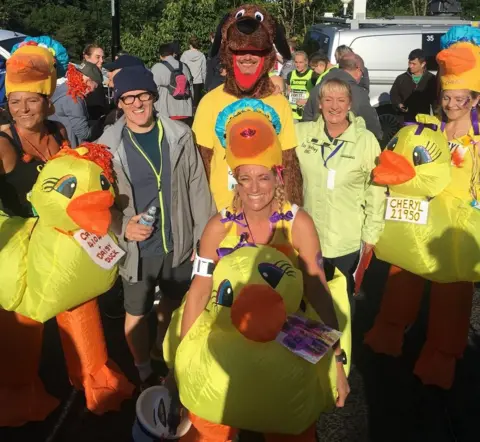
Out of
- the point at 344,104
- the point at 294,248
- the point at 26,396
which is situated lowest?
the point at 26,396

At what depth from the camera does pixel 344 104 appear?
328 cm

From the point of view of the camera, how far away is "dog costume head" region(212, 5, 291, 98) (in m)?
3.05

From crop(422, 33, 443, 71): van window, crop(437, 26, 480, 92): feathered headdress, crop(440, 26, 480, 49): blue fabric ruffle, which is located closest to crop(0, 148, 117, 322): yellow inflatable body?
crop(437, 26, 480, 92): feathered headdress

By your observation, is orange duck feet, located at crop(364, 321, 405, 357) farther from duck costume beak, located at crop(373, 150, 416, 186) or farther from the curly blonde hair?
the curly blonde hair

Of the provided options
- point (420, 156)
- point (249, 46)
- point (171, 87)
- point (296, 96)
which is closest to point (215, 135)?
point (249, 46)

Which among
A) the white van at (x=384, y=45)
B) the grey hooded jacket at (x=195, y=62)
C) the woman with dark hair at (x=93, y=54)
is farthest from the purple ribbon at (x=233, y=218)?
the grey hooded jacket at (x=195, y=62)

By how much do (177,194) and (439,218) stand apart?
58.8 inches

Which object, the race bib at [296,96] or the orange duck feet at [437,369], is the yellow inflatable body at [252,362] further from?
the race bib at [296,96]

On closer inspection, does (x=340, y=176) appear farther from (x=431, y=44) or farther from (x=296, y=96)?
(x=431, y=44)

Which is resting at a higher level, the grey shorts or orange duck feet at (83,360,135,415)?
the grey shorts

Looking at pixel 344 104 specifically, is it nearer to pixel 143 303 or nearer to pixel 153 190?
pixel 153 190

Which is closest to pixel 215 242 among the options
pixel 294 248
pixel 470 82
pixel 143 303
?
pixel 294 248

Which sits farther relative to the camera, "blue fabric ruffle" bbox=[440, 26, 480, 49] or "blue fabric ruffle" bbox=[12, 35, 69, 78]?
"blue fabric ruffle" bbox=[440, 26, 480, 49]

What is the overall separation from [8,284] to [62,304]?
27 centimetres
